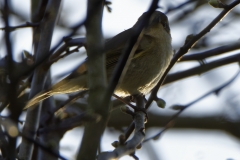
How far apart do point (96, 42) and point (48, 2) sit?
58.2 inches

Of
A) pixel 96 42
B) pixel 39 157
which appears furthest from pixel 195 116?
pixel 96 42

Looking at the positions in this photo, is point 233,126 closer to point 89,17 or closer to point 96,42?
Answer: point 96,42

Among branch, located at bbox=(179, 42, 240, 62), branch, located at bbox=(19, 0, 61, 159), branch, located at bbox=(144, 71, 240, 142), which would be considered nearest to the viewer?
branch, located at bbox=(19, 0, 61, 159)

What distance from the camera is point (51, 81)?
457 cm

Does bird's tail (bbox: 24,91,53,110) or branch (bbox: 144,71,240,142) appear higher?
bird's tail (bbox: 24,91,53,110)

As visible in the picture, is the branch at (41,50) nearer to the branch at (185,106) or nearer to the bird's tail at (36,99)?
the bird's tail at (36,99)

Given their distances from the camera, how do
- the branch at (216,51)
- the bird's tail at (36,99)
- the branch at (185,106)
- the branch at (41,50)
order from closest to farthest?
the branch at (41,50)
the bird's tail at (36,99)
the branch at (185,106)
the branch at (216,51)

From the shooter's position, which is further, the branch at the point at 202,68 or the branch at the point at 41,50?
the branch at the point at 202,68

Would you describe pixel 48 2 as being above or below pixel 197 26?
above

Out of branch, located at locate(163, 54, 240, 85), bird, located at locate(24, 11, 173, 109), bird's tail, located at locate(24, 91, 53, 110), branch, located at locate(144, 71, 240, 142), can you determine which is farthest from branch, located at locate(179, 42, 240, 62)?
bird's tail, located at locate(24, 91, 53, 110)

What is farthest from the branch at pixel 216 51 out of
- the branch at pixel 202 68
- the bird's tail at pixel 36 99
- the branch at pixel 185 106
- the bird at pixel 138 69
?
the bird's tail at pixel 36 99

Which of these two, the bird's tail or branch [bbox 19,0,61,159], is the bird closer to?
the bird's tail

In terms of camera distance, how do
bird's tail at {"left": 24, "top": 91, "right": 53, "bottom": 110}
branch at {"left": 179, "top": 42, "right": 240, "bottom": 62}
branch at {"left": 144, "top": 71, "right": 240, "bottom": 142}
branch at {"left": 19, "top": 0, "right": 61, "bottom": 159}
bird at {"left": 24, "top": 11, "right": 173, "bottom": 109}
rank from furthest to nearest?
bird at {"left": 24, "top": 11, "right": 173, "bottom": 109} < branch at {"left": 179, "top": 42, "right": 240, "bottom": 62} < branch at {"left": 144, "top": 71, "right": 240, "bottom": 142} < bird's tail at {"left": 24, "top": 91, "right": 53, "bottom": 110} < branch at {"left": 19, "top": 0, "right": 61, "bottom": 159}

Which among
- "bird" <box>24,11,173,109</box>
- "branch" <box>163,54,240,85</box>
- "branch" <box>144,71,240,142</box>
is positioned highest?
"bird" <box>24,11,173,109</box>
